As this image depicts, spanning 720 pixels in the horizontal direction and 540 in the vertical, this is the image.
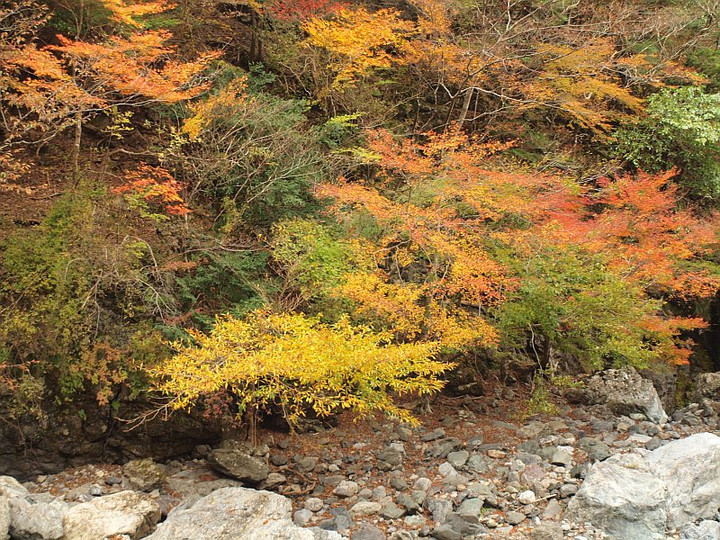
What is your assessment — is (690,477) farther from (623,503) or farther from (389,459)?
(389,459)

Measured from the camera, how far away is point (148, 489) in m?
7.83

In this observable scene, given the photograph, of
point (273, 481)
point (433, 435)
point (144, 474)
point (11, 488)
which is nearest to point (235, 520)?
point (273, 481)

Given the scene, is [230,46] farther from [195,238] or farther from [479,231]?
[479,231]

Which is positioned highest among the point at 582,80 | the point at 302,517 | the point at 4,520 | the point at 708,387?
the point at 582,80

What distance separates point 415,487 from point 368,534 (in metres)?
1.53

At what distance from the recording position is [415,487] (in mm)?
7891

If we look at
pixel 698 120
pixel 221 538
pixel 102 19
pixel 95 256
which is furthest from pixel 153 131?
pixel 698 120

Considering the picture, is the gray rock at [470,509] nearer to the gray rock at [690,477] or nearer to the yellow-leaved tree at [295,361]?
the yellow-leaved tree at [295,361]

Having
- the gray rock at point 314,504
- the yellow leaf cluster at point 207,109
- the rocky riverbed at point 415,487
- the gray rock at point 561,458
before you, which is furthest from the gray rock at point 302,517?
the yellow leaf cluster at point 207,109

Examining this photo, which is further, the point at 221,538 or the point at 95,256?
the point at 95,256

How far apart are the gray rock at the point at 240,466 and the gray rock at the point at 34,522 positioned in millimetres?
2453

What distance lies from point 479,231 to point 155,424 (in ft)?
22.8

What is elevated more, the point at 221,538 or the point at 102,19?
the point at 102,19

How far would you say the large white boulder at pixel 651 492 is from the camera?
6.36 m
